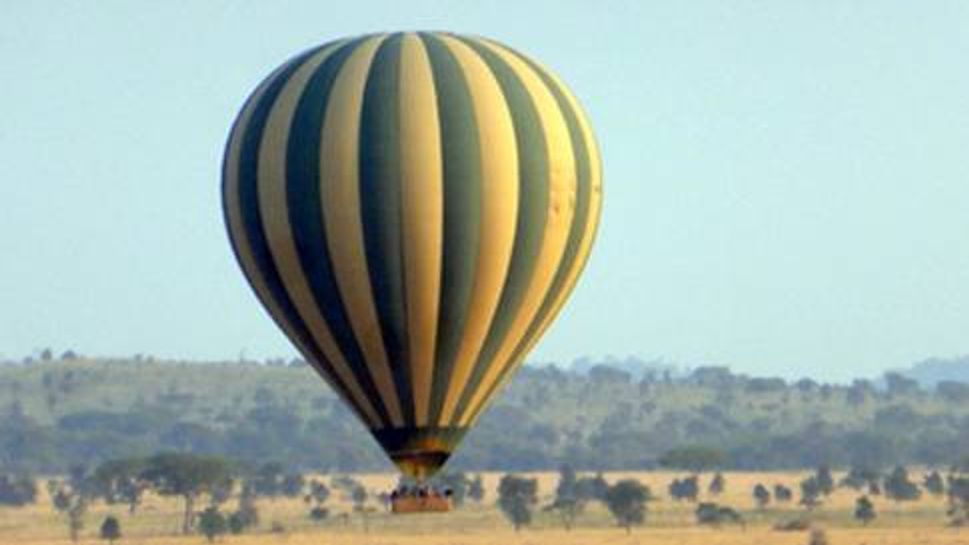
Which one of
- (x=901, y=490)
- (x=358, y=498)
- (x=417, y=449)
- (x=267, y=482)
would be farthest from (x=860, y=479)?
(x=417, y=449)

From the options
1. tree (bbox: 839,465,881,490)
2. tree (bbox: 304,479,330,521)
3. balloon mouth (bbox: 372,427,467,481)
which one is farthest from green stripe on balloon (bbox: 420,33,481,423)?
tree (bbox: 839,465,881,490)

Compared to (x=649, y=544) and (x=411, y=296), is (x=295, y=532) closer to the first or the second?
(x=649, y=544)

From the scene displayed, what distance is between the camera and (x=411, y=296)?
47.8 meters

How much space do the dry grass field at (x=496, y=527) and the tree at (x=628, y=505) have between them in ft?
2.65

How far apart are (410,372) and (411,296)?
1.45 m

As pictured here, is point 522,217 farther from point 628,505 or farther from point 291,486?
point 291,486

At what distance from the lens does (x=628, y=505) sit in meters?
138

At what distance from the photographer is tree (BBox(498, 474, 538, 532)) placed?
136500 millimetres

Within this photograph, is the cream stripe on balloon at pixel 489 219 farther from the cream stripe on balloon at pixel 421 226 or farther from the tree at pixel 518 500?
the tree at pixel 518 500

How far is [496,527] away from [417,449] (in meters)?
87.1

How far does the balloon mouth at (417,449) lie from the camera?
4759 cm

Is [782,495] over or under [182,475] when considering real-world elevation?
under

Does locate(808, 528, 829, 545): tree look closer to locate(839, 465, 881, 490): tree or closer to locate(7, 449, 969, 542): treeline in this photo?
locate(7, 449, 969, 542): treeline

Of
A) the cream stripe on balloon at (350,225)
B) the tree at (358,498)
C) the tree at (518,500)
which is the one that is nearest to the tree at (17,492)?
the tree at (358,498)
